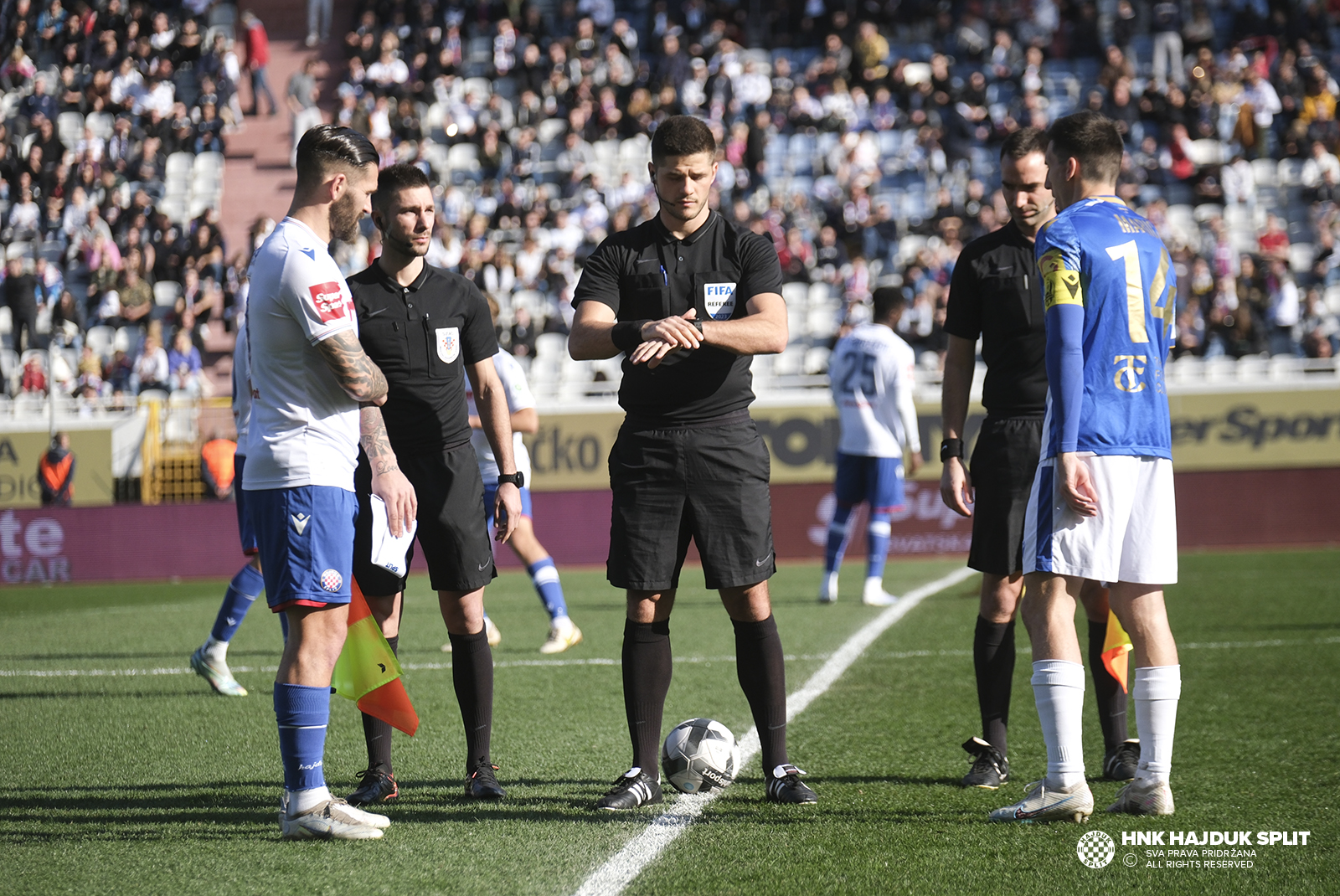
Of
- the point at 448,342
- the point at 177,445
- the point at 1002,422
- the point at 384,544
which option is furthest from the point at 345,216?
the point at 177,445

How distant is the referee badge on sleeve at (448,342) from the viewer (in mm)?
4758

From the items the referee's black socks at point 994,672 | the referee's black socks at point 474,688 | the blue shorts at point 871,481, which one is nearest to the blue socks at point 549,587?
the blue shorts at point 871,481

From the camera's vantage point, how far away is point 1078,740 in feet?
13.3

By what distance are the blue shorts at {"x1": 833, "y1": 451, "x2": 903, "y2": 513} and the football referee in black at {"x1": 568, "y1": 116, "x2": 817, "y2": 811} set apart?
261 inches

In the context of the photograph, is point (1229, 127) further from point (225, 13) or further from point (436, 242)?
point (225, 13)

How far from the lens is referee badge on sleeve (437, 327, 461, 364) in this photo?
4758 millimetres

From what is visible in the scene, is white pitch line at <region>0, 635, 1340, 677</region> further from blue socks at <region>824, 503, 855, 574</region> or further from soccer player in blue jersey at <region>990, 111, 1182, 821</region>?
soccer player in blue jersey at <region>990, 111, 1182, 821</region>

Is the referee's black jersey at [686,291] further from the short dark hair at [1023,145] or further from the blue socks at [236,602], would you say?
the blue socks at [236,602]

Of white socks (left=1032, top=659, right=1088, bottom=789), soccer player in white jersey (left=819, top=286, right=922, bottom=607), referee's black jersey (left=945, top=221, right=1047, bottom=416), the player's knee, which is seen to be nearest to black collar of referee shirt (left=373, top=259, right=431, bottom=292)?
referee's black jersey (left=945, top=221, right=1047, bottom=416)

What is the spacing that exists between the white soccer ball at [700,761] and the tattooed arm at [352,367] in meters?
1.60

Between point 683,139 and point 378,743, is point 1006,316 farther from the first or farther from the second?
point 378,743

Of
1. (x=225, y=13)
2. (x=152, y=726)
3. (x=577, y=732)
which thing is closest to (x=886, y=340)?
(x=577, y=732)

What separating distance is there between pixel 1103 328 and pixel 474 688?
2.49 metres

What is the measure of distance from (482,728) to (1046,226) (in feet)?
8.48
